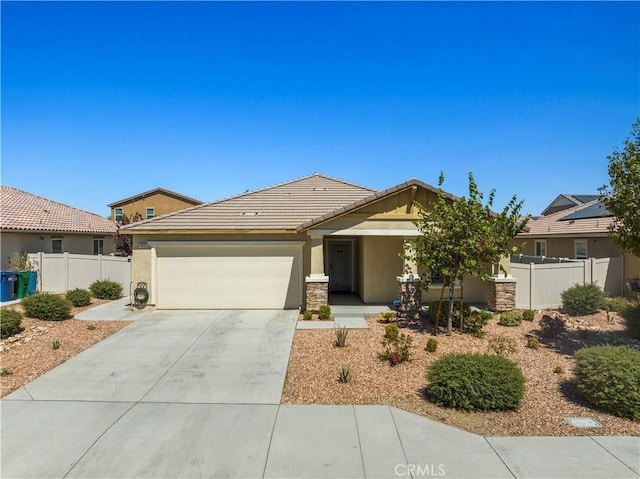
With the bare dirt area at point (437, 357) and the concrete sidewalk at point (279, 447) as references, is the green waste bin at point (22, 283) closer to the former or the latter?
the concrete sidewalk at point (279, 447)

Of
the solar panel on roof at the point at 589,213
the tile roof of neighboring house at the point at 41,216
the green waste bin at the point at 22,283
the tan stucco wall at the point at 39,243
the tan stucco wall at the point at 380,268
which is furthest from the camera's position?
the solar panel on roof at the point at 589,213

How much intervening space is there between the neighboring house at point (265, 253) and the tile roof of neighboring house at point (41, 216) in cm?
907

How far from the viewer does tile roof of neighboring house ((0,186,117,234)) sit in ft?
62.3

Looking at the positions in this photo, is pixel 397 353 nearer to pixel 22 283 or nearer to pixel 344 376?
pixel 344 376

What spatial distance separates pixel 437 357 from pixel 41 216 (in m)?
22.6

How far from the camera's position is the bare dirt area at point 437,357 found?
5750 millimetres

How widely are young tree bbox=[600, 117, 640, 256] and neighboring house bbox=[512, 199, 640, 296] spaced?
6099 millimetres

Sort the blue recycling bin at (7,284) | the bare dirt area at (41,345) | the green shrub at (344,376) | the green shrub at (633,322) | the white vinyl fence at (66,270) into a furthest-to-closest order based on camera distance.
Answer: the white vinyl fence at (66,270) < the blue recycling bin at (7,284) < the green shrub at (633,322) < the bare dirt area at (41,345) < the green shrub at (344,376)

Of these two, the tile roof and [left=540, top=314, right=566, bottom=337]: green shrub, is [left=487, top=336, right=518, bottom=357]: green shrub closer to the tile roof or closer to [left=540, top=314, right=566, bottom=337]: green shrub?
[left=540, top=314, right=566, bottom=337]: green shrub

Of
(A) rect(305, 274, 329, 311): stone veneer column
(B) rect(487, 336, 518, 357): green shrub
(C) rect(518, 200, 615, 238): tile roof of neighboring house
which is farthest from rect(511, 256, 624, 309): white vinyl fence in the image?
(A) rect(305, 274, 329, 311): stone veneer column

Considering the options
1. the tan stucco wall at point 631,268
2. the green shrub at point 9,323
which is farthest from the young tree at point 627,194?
the green shrub at point 9,323

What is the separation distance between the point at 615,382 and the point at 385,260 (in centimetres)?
943

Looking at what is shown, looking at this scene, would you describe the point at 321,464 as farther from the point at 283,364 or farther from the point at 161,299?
the point at 161,299

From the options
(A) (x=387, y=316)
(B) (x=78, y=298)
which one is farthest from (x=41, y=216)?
(A) (x=387, y=316)
